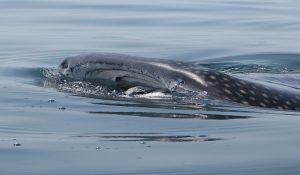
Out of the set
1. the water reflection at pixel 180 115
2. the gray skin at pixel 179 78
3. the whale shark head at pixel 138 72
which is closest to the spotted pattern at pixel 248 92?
the gray skin at pixel 179 78

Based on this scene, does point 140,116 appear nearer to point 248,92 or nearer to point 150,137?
point 150,137

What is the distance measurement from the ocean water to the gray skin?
0.50ft

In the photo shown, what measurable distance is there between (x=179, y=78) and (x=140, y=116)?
3.29 ft

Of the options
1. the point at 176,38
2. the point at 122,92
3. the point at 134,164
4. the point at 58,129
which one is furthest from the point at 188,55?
the point at 134,164

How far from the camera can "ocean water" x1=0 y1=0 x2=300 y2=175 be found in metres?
5.05

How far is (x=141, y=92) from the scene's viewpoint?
767 cm

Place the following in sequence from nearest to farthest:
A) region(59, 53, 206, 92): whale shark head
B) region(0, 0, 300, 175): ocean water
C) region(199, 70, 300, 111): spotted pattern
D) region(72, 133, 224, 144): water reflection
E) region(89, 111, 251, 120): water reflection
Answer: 1. region(0, 0, 300, 175): ocean water
2. region(72, 133, 224, 144): water reflection
3. region(89, 111, 251, 120): water reflection
4. region(199, 70, 300, 111): spotted pattern
5. region(59, 53, 206, 92): whale shark head

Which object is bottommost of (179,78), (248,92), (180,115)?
(180,115)

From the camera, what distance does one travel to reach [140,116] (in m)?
6.62

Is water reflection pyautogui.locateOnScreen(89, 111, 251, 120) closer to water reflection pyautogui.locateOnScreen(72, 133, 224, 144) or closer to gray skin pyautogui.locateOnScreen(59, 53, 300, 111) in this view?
gray skin pyautogui.locateOnScreen(59, 53, 300, 111)

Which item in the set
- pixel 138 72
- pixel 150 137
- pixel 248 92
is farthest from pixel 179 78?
pixel 150 137

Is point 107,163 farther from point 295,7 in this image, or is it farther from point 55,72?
point 295,7

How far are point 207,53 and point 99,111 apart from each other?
526 cm

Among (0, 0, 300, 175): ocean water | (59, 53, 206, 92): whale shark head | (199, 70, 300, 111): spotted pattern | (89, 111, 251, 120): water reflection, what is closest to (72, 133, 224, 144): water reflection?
(0, 0, 300, 175): ocean water
